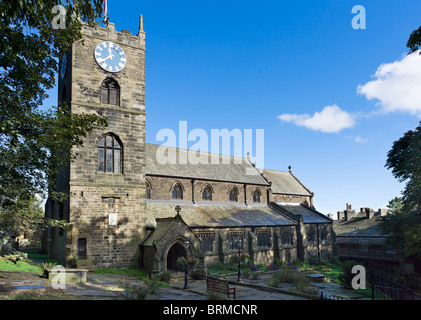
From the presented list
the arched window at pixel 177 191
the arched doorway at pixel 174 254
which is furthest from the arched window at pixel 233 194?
the arched doorway at pixel 174 254

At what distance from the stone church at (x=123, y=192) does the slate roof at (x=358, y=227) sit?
1866 cm

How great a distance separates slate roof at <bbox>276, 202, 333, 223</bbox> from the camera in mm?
42741

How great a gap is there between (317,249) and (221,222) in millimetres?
15646

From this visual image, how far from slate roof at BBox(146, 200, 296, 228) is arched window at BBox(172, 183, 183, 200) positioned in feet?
2.40

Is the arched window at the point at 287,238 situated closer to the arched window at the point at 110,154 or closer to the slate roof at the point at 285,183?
the slate roof at the point at 285,183

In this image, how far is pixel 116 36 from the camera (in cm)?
2788

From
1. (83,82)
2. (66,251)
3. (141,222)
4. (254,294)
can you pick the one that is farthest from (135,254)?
(83,82)

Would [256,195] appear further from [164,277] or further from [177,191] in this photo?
[164,277]

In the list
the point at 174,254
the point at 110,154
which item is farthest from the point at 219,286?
the point at 110,154

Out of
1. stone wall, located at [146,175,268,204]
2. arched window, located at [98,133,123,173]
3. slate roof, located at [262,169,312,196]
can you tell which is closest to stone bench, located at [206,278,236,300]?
arched window, located at [98,133,123,173]

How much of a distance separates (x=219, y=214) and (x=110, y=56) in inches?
725

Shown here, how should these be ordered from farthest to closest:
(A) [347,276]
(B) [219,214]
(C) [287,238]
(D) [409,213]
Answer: (C) [287,238]
(B) [219,214]
(D) [409,213]
(A) [347,276]

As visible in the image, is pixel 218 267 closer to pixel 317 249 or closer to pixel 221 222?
pixel 221 222

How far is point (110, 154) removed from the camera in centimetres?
2684
